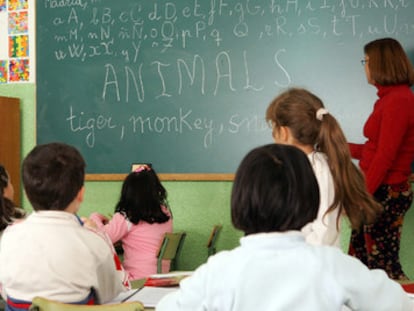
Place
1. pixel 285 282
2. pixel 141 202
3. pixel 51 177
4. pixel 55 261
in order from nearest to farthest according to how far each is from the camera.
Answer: pixel 285 282 → pixel 55 261 → pixel 51 177 → pixel 141 202

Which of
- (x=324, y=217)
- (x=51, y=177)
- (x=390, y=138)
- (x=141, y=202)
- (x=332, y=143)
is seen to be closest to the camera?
(x=51, y=177)

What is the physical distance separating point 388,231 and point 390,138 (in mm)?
471

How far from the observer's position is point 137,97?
4.04 meters

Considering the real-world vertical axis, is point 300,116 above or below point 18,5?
below

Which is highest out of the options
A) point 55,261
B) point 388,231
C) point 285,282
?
point 285,282

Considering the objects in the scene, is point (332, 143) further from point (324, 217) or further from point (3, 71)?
point (3, 71)

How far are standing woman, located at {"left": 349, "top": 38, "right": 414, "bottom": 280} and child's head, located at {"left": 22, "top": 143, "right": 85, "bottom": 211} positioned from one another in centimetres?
168

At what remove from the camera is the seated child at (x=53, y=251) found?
1745mm

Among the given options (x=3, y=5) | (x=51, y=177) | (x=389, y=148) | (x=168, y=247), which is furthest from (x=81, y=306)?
(x=3, y=5)

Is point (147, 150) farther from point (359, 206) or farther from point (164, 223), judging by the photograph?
point (359, 206)

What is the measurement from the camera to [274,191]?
4.05ft

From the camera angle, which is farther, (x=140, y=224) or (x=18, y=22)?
(x=18, y=22)

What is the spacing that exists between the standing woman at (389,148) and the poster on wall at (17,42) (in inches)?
93.3

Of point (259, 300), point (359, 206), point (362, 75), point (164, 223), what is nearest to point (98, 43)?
point (164, 223)
